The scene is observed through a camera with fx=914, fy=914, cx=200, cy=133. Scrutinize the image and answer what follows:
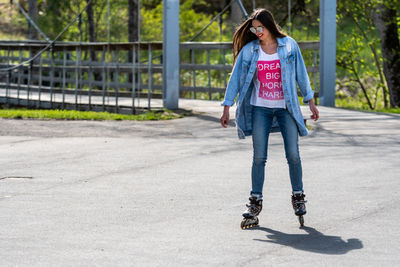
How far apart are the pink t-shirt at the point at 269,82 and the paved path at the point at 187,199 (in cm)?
91

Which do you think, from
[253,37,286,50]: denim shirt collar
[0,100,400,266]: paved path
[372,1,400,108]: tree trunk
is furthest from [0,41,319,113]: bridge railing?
[253,37,286,50]: denim shirt collar

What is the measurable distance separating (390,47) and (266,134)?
15.8 metres

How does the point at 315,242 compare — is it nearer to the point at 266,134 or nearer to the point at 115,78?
the point at 266,134

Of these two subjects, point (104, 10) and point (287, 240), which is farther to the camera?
point (104, 10)

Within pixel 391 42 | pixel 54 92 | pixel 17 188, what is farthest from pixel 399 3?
pixel 17 188

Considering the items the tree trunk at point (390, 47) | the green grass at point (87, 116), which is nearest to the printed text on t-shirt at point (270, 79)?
the green grass at point (87, 116)

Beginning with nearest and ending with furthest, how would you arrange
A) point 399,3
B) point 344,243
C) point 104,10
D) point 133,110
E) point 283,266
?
1. point 283,266
2. point 344,243
3. point 133,110
4. point 399,3
5. point 104,10

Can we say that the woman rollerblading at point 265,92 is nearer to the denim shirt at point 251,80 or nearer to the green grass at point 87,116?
the denim shirt at point 251,80

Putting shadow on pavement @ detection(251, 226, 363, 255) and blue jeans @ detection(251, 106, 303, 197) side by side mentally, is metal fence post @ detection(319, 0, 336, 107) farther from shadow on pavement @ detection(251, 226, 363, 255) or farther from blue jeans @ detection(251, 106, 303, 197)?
shadow on pavement @ detection(251, 226, 363, 255)

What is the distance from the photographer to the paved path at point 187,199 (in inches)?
229

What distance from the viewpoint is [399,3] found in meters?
20.6

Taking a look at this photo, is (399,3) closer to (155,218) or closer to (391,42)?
(391,42)

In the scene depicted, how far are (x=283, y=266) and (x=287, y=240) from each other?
30.3 inches

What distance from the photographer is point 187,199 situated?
7891mm
